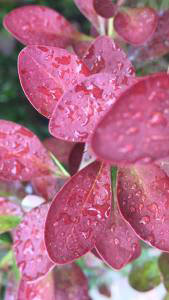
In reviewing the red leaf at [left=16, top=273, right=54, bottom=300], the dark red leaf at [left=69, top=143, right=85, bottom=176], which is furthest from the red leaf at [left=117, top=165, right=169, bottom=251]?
the red leaf at [left=16, top=273, right=54, bottom=300]

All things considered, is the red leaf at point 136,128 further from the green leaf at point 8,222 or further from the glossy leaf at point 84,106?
the green leaf at point 8,222

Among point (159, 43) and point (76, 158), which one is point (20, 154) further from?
point (159, 43)

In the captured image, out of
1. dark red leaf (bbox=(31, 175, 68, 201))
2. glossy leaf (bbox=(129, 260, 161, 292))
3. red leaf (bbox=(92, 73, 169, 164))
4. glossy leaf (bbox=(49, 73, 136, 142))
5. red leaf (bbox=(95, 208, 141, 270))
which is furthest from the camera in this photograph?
glossy leaf (bbox=(129, 260, 161, 292))

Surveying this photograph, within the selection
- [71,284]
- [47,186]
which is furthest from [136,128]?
[71,284]

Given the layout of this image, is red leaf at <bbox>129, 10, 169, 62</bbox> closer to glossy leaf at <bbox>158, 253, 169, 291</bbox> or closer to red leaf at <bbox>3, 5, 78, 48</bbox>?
red leaf at <bbox>3, 5, 78, 48</bbox>

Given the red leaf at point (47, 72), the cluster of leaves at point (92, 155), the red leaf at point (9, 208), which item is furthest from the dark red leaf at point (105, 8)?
the red leaf at point (9, 208)
